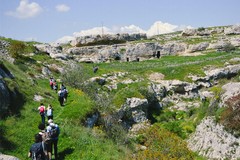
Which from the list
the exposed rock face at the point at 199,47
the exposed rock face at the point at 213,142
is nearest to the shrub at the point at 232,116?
the exposed rock face at the point at 213,142

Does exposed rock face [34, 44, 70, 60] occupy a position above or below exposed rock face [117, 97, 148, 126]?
above

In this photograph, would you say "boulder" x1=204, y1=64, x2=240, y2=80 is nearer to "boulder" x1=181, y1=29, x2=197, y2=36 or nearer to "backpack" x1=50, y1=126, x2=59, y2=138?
"boulder" x1=181, y1=29, x2=197, y2=36

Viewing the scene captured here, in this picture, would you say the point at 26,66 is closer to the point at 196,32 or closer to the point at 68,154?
the point at 68,154

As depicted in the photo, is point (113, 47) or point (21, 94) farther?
point (113, 47)

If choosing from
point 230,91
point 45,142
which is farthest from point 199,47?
point 45,142

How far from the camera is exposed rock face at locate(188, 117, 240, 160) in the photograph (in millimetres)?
35281

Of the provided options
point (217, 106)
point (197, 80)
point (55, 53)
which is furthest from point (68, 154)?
point (55, 53)

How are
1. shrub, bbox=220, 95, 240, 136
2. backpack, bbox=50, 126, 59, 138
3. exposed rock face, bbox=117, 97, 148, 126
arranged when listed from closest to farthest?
1. backpack, bbox=50, 126, 59, 138
2. shrub, bbox=220, 95, 240, 136
3. exposed rock face, bbox=117, 97, 148, 126

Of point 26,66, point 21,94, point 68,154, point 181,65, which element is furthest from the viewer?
point 181,65

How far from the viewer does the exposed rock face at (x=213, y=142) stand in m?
35.3

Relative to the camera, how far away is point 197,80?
62.5 meters

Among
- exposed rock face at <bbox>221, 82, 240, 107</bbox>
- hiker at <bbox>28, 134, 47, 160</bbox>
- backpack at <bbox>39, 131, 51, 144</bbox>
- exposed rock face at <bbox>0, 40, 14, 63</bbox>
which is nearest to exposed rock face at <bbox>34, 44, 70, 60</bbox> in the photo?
exposed rock face at <bbox>0, 40, 14, 63</bbox>

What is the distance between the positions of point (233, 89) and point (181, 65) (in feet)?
89.3

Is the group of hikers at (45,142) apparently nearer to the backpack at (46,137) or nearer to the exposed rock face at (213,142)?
the backpack at (46,137)
